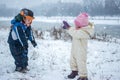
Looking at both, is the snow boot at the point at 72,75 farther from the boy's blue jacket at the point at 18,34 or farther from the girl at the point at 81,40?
the boy's blue jacket at the point at 18,34

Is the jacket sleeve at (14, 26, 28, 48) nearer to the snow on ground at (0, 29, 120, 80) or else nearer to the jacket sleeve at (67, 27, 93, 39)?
the snow on ground at (0, 29, 120, 80)

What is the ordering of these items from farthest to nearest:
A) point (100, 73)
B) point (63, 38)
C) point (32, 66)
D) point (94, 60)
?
point (63, 38) < point (94, 60) < point (32, 66) < point (100, 73)

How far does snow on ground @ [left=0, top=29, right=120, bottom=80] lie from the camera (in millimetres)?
6605

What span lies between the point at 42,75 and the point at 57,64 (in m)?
1.19

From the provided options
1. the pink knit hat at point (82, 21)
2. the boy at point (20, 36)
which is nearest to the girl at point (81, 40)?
the pink knit hat at point (82, 21)

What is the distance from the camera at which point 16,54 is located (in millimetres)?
6648

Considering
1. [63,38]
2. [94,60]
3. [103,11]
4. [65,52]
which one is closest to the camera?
[94,60]

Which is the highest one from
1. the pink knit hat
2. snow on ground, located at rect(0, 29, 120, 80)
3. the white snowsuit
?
the pink knit hat

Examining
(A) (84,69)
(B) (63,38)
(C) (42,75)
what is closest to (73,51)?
(A) (84,69)

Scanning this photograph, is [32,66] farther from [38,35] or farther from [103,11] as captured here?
[103,11]

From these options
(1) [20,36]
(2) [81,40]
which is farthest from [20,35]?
(2) [81,40]

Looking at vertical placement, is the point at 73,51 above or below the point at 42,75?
above

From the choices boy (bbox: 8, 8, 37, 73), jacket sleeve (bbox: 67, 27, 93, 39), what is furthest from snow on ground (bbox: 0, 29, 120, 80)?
jacket sleeve (bbox: 67, 27, 93, 39)

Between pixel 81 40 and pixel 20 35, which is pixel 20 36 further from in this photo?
pixel 81 40
